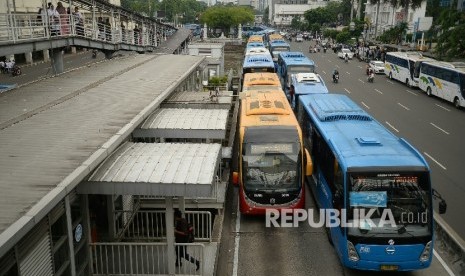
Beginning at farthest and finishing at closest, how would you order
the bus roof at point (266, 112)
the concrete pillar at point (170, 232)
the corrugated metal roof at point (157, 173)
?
the bus roof at point (266, 112) → the concrete pillar at point (170, 232) → the corrugated metal roof at point (157, 173)

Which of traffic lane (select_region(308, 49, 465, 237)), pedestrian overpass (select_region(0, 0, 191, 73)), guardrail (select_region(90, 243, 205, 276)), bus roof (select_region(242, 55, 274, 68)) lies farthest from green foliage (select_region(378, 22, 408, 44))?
guardrail (select_region(90, 243, 205, 276))

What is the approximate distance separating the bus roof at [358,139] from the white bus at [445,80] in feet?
50.8

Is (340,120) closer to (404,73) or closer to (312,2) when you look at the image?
(404,73)

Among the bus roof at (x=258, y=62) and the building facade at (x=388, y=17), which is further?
the building facade at (x=388, y=17)

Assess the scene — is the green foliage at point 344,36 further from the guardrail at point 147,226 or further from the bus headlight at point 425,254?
the bus headlight at point 425,254

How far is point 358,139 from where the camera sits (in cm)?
1118

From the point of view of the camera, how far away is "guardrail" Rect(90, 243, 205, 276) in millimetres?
9195

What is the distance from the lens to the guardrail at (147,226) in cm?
1109

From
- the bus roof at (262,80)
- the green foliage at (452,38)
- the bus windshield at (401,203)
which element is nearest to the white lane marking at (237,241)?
the bus windshield at (401,203)

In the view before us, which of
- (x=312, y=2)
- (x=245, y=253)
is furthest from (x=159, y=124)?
(x=312, y=2)

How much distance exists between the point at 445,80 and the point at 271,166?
72.6ft

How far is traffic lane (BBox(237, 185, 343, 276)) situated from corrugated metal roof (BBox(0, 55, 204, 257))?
168 inches

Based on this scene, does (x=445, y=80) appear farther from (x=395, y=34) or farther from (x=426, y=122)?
(x=395, y=34)

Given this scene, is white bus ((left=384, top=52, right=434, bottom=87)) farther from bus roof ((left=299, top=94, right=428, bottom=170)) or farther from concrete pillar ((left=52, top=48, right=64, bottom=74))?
concrete pillar ((left=52, top=48, right=64, bottom=74))
